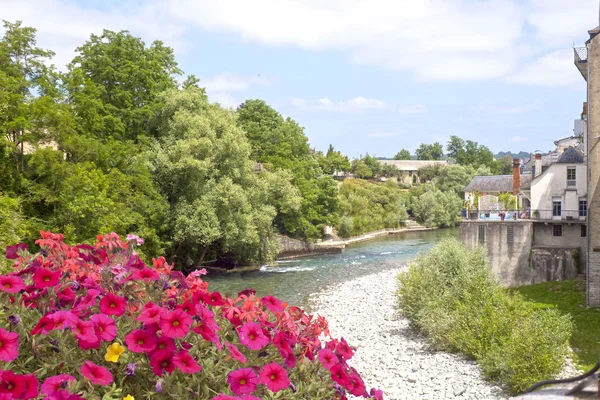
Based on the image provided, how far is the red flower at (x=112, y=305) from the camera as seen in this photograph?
3447mm

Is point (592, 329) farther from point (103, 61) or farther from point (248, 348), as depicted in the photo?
point (103, 61)

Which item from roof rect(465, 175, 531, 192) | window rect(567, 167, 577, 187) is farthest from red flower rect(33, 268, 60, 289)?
roof rect(465, 175, 531, 192)

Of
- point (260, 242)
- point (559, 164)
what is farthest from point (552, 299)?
point (260, 242)

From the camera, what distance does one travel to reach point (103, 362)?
343 centimetres

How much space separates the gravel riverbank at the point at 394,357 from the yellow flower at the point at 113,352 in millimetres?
13367

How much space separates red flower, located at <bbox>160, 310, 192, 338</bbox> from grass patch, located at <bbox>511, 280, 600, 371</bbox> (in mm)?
15656

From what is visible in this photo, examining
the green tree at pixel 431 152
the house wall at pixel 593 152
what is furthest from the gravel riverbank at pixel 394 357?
the green tree at pixel 431 152

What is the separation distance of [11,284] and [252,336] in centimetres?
159

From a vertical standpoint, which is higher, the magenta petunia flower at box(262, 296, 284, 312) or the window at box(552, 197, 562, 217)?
the window at box(552, 197, 562, 217)

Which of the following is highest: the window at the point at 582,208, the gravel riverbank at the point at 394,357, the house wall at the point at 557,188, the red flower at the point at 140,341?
the house wall at the point at 557,188

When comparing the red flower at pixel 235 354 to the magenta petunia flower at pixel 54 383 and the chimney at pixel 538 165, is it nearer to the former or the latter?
the magenta petunia flower at pixel 54 383

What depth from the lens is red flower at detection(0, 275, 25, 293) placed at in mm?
3481

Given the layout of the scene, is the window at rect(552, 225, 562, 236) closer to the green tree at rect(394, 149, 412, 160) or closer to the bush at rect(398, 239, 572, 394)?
the bush at rect(398, 239, 572, 394)

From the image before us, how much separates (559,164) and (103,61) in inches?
1157
